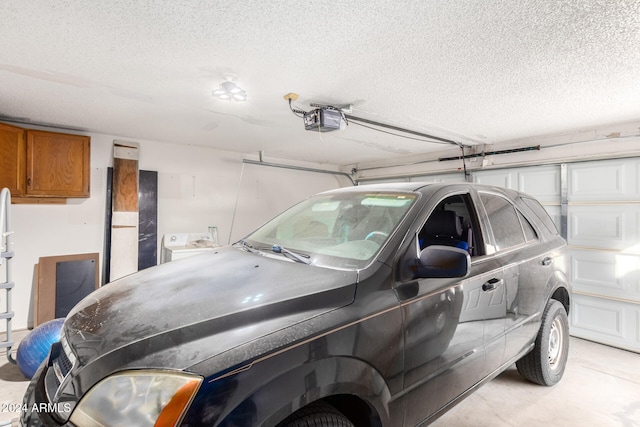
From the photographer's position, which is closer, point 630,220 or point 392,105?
point 392,105

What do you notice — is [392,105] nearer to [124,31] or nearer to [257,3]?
[257,3]

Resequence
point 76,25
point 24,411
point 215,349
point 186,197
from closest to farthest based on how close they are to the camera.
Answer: point 215,349 < point 24,411 < point 76,25 < point 186,197

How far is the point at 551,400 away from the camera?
2432 mm

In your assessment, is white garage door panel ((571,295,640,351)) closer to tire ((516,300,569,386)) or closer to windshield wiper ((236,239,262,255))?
tire ((516,300,569,386))

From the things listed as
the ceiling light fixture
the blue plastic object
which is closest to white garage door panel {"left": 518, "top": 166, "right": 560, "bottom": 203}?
the ceiling light fixture

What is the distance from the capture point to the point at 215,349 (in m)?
0.92

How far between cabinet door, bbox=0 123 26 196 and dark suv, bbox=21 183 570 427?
9.85 ft

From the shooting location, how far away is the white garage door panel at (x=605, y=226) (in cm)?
344

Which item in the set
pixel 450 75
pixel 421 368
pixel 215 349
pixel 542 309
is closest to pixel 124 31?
pixel 215 349

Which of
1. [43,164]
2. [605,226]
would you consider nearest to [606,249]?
[605,226]

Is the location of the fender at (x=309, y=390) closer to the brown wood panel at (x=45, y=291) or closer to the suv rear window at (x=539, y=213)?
the suv rear window at (x=539, y=213)

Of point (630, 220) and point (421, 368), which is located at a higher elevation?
point (630, 220)

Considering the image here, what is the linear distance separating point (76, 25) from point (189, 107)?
1.36 m

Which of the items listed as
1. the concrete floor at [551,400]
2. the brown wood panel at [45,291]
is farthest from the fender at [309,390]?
the brown wood panel at [45,291]
